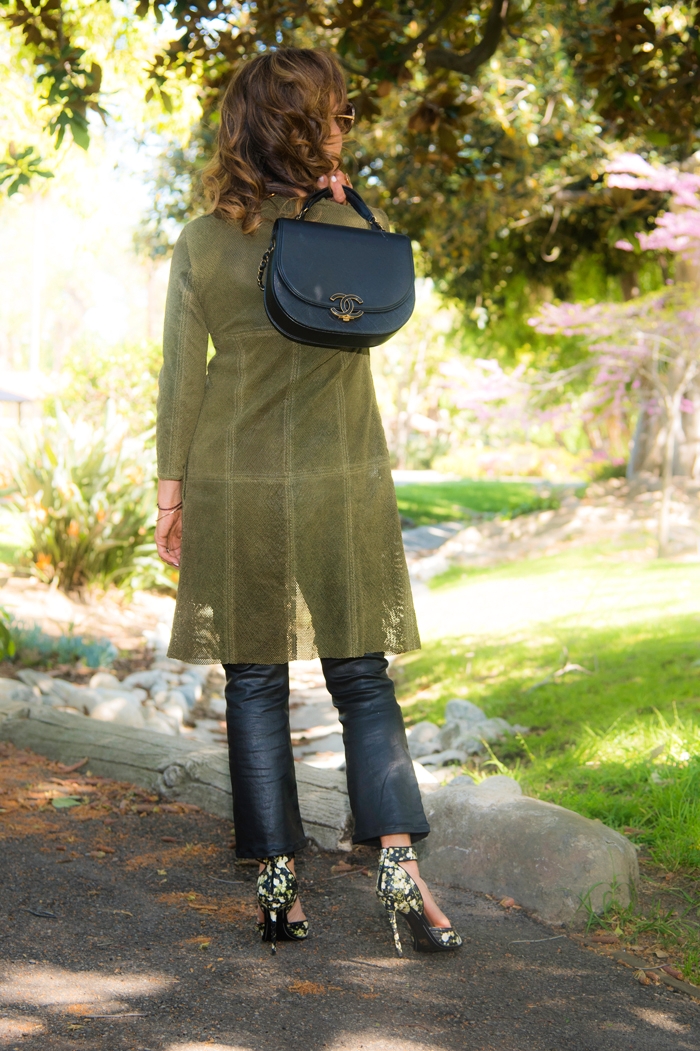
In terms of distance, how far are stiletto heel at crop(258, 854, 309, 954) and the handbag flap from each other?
132 centimetres

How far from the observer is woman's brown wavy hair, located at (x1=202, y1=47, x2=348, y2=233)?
87.6 inches

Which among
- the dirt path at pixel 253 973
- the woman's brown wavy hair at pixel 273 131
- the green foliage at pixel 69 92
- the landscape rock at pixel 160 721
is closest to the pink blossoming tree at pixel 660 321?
the landscape rock at pixel 160 721

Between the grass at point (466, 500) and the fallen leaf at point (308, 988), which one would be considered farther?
the grass at point (466, 500)

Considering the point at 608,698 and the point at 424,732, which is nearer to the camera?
the point at 608,698

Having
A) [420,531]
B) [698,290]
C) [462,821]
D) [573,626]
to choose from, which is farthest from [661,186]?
[462,821]

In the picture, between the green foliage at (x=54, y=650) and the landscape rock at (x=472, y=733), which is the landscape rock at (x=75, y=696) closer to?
the green foliage at (x=54, y=650)

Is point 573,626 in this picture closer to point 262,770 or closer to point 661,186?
point 262,770

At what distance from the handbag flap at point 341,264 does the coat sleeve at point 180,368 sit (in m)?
0.27

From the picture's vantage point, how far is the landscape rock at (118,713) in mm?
4656

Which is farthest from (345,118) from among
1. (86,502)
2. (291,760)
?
(86,502)

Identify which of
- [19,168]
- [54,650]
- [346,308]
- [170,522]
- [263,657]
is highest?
[19,168]

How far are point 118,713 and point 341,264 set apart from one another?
3.03 metres

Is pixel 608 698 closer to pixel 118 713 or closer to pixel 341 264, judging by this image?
pixel 118 713

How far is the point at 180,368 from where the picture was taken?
2377 mm
